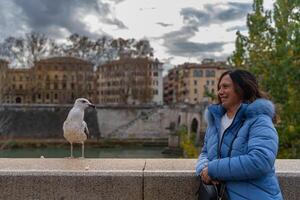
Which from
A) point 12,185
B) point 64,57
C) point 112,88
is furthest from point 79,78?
point 12,185

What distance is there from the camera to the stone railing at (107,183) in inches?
123

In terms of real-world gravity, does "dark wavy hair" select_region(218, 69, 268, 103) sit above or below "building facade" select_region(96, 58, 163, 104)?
below

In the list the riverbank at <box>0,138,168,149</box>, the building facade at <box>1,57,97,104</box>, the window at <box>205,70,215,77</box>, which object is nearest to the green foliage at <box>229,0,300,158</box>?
the riverbank at <box>0,138,168,149</box>

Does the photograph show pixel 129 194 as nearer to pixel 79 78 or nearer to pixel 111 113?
pixel 111 113

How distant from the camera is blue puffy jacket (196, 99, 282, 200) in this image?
2.21 metres

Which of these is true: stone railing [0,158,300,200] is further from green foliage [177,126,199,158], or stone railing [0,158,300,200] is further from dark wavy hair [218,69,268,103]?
green foliage [177,126,199,158]

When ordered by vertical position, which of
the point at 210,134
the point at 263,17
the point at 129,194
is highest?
the point at 263,17

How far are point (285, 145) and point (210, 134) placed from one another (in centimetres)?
941

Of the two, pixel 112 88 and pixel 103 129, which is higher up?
pixel 112 88

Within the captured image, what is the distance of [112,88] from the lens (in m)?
65.5

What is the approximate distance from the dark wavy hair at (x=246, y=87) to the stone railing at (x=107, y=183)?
0.84 meters

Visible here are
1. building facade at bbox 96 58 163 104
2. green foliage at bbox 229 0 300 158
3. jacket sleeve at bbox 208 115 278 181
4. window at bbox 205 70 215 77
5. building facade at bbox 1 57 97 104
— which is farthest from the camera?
window at bbox 205 70 215 77

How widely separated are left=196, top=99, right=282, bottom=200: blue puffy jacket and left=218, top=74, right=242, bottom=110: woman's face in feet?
0.33

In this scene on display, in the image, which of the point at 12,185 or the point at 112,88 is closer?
the point at 12,185
